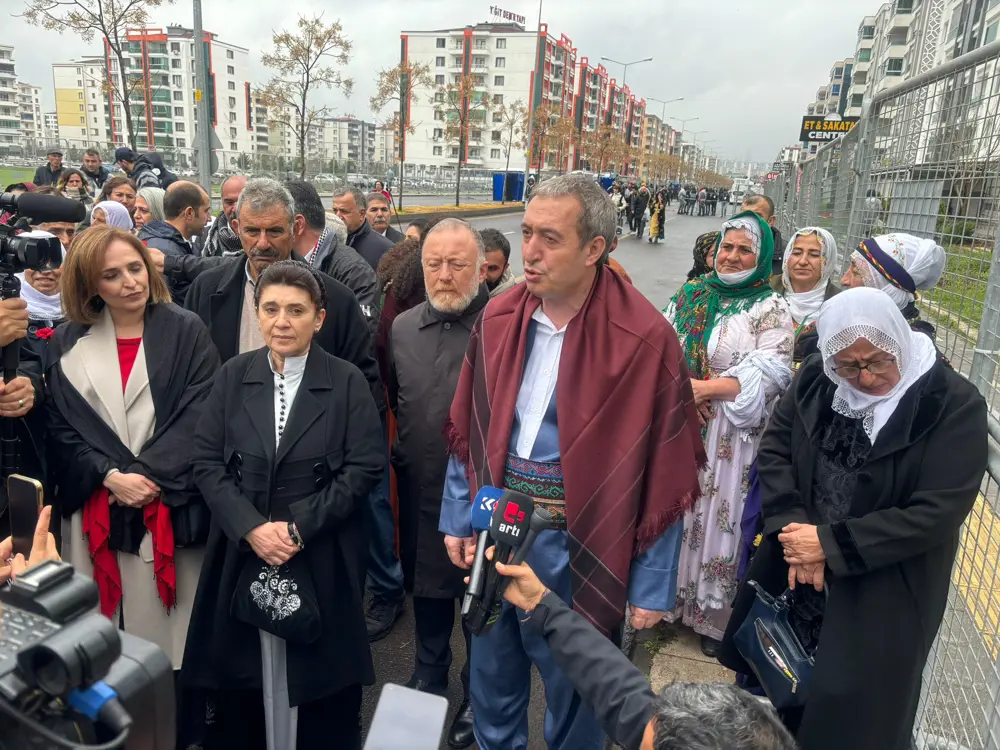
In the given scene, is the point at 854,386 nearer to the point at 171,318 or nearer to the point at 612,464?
the point at 612,464

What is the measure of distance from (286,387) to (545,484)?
1040 millimetres

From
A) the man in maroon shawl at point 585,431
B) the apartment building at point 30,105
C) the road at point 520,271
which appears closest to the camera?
the man in maroon shawl at point 585,431

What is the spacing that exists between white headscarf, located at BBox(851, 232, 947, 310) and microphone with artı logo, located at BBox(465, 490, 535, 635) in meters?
2.00

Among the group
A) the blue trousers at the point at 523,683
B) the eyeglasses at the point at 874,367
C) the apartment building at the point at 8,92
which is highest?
the apartment building at the point at 8,92

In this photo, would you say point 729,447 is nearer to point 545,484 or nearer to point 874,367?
point 874,367

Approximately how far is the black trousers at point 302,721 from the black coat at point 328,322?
135 cm

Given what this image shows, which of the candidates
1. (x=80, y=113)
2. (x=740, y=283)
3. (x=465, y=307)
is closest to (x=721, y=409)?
(x=740, y=283)

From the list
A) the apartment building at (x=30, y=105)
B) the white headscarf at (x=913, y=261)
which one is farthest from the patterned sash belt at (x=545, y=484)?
the apartment building at (x=30, y=105)

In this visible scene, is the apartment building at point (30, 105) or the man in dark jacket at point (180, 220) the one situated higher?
the apartment building at point (30, 105)

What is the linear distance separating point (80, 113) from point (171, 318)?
110 meters

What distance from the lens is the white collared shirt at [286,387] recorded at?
2.56 metres

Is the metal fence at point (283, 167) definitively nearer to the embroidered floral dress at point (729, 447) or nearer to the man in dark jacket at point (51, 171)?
the man in dark jacket at point (51, 171)

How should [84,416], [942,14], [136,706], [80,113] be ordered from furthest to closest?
[80,113] → [942,14] → [84,416] → [136,706]

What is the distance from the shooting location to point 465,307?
123 inches
